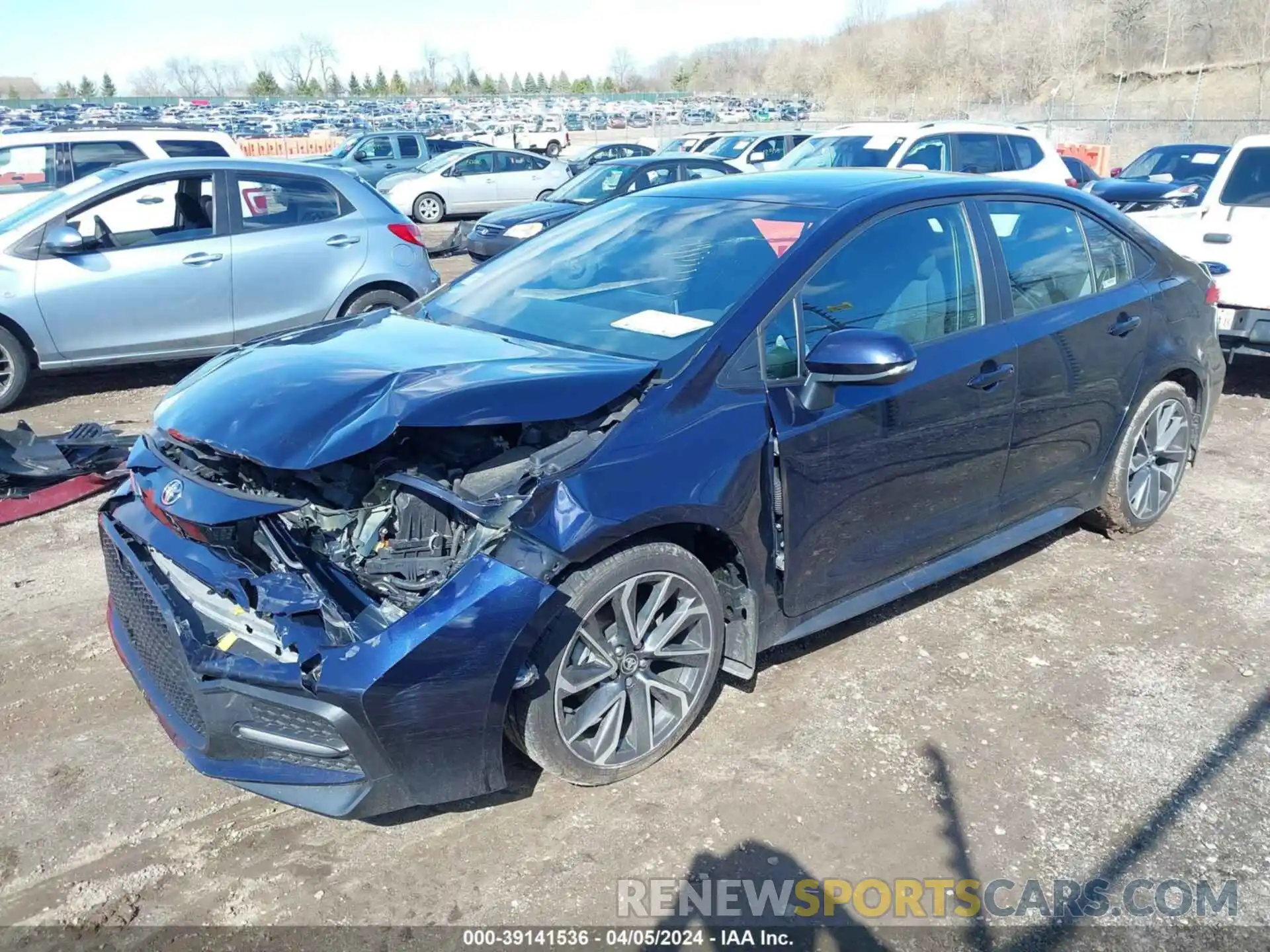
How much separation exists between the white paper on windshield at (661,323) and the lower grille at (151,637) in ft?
5.72

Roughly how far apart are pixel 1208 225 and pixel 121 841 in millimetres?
8329

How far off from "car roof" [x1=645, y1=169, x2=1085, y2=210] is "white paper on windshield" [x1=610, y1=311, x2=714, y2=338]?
0.74m

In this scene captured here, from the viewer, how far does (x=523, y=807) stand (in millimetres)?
3051

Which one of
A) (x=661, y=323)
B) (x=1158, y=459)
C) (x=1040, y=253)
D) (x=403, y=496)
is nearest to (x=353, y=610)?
(x=403, y=496)

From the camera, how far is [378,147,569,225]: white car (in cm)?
2006

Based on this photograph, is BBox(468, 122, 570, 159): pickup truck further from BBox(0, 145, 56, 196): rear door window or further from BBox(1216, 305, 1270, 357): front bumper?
BBox(1216, 305, 1270, 357): front bumper

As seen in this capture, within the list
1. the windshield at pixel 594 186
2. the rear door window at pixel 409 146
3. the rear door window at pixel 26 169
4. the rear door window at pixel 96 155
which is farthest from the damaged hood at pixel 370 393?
the rear door window at pixel 409 146

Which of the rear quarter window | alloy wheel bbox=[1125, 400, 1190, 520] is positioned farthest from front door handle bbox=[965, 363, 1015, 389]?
the rear quarter window

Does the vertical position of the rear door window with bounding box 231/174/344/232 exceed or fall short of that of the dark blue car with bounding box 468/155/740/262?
it exceeds it

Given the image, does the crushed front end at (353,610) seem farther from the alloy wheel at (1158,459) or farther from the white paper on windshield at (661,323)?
the alloy wheel at (1158,459)

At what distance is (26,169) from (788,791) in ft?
35.0

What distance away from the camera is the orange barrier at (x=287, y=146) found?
102 feet

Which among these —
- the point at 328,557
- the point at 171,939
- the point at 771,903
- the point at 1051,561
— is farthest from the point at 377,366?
the point at 1051,561

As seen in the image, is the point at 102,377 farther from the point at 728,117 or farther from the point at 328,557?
the point at 728,117
